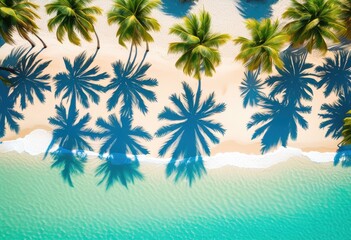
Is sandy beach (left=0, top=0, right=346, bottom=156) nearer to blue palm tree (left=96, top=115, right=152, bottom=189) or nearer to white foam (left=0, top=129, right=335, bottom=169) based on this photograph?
white foam (left=0, top=129, right=335, bottom=169)

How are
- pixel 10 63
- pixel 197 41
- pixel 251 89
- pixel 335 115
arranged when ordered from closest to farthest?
pixel 197 41
pixel 335 115
pixel 251 89
pixel 10 63

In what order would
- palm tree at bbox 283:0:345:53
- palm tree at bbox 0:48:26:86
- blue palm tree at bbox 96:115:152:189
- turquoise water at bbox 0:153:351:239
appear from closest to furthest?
turquoise water at bbox 0:153:351:239 → palm tree at bbox 283:0:345:53 → blue palm tree at bbox 96:115:152:189 → palm tree at bbox 0:48:26:86

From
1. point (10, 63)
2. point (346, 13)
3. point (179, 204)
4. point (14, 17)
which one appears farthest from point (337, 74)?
point (10, 63)

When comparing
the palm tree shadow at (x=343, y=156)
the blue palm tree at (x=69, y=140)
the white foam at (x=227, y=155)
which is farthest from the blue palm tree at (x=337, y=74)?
the blue palm tree at (x=69, y=140)

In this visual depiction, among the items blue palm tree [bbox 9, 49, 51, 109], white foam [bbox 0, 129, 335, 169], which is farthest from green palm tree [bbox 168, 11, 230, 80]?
blue palm tree [bbox 9, 49, 51, 109]

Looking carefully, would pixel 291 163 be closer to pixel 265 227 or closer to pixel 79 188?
pixel 265 227

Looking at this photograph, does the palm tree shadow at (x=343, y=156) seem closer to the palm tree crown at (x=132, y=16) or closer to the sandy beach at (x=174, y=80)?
the sandy beach at (x=174, y=80)

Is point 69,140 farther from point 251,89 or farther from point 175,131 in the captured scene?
point 251,89
